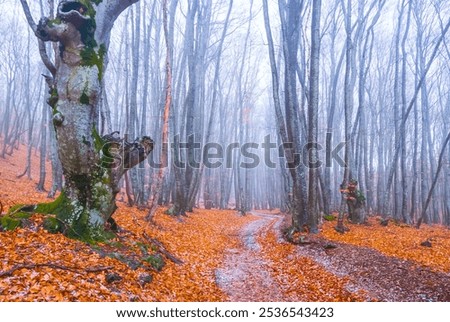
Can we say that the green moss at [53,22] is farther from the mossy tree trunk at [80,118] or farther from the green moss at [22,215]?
the green moss at [22,215]

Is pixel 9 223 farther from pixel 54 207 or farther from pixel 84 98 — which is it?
pixel 84 98

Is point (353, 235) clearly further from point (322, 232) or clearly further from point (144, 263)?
point (144, 263)

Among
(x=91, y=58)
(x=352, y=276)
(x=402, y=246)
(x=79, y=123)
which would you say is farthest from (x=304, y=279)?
(x=91, y=58)

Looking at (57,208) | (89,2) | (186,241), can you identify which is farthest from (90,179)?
(186,241)

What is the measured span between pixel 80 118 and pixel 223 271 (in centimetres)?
440

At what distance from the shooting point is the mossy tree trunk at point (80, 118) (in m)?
5.50

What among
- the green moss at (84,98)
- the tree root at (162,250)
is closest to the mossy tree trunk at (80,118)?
the green moss at (84,98)

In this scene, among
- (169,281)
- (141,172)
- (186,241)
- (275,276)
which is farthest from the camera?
(141,172)

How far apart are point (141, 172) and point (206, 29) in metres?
8.15

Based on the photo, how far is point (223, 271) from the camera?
678cm

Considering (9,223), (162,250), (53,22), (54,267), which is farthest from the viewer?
(162,250)

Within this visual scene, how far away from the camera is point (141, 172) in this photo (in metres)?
14.0

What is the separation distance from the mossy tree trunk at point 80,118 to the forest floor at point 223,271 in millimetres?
555

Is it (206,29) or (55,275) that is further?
(206,29)
